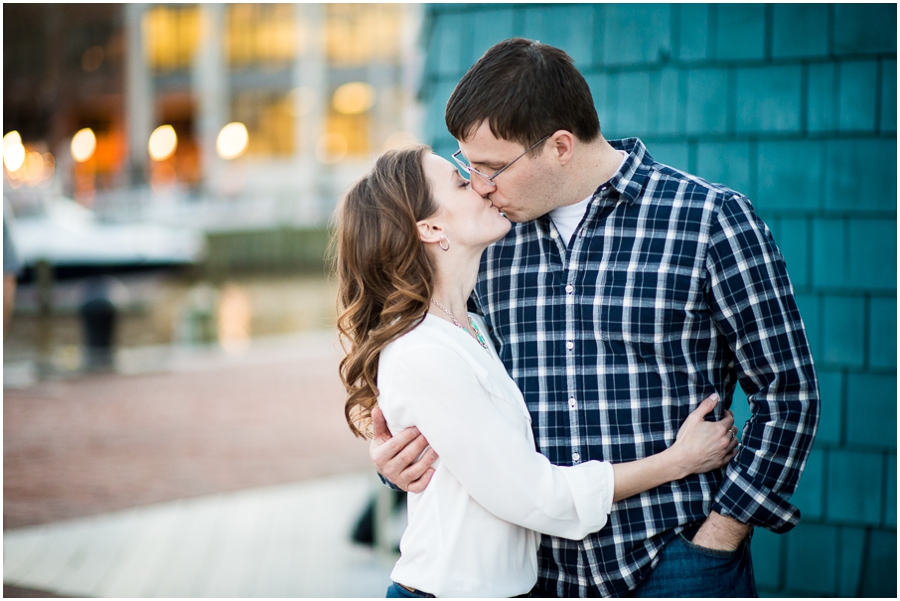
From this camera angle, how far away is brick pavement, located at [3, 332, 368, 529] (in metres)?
6.36

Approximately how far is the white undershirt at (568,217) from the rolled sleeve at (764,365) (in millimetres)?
328

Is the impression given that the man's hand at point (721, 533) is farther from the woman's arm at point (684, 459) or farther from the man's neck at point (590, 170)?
the man's neck at point (590, 170)

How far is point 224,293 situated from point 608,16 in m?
17.6

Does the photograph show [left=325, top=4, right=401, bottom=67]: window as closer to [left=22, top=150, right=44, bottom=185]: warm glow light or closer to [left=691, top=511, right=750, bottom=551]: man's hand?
[left=22, top=150, right=44, bottom=185]: warm glow light

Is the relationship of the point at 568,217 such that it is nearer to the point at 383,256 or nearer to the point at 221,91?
the point at 383,256

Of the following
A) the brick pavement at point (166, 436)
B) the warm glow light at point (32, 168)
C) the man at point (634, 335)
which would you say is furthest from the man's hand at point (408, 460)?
the warm glow light at point (32, 168)

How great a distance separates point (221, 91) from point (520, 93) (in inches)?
1451

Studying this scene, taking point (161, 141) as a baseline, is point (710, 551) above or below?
below

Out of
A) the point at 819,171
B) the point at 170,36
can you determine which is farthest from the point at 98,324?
the point at 170,36

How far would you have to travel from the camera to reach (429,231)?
78.2 inches

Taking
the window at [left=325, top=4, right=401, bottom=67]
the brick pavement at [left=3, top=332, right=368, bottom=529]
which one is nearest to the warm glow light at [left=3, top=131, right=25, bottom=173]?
the brick pavement at [left=3, top=332, right=368, bottom=529]

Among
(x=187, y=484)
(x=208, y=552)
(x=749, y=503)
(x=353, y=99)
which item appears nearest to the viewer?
(x=749, y=503)

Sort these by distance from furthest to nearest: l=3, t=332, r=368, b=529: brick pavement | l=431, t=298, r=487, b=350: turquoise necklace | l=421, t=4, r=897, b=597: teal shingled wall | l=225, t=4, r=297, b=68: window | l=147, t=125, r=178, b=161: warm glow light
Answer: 1. l=225, t=4, r=297, b=68: window
2. l=147, t=125, r=178, b=161: warm glow light
3. l=3, t=332, r=368, b=529: brick pavement
4. l=421, t=4, r=897, b=597: teal shingled wall
5. l=431, t=298, r=487, b=350: turquoise necklace

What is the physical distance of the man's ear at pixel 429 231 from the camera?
198cm
